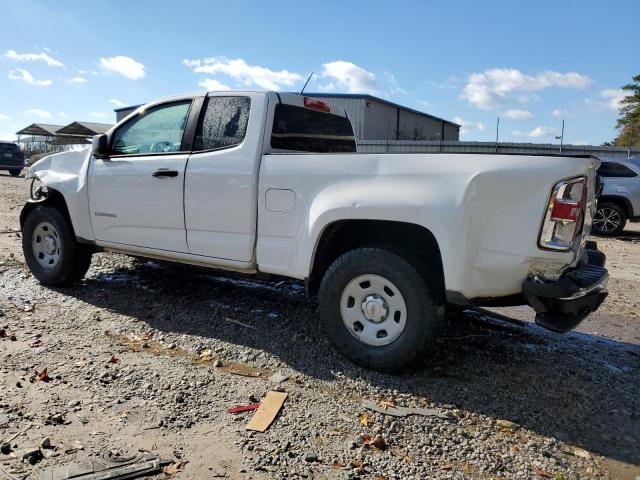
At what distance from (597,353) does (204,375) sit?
3.26 m

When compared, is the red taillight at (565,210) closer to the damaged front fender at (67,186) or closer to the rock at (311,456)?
the rock at (311,456)

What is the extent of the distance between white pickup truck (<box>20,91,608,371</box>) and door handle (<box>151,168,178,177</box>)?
0.04 ft

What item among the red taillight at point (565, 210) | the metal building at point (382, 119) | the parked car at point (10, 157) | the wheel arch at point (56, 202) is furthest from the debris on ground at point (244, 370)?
the parked car at point (10, 157)

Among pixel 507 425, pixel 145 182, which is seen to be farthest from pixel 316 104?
pixel 507 425

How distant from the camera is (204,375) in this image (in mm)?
3582

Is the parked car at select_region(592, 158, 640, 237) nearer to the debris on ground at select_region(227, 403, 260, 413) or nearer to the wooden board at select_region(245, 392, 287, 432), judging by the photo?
the wooden board at select_region(245, 392, 287, 432)

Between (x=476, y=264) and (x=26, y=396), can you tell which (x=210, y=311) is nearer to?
(x=26, y=396)

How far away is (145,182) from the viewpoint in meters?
4.71

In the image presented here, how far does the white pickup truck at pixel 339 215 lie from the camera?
123 inches

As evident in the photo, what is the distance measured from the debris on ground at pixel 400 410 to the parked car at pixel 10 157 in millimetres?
26228

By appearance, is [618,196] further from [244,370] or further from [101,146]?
[101,146]

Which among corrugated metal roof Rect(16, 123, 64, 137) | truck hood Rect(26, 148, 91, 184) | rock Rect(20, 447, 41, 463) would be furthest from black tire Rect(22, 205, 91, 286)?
corrugated metal roof Rect(16, 123, 64, 137)

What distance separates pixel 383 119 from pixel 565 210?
81.9 ft

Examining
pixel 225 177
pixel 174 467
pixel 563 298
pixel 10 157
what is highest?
pixel 10 157
